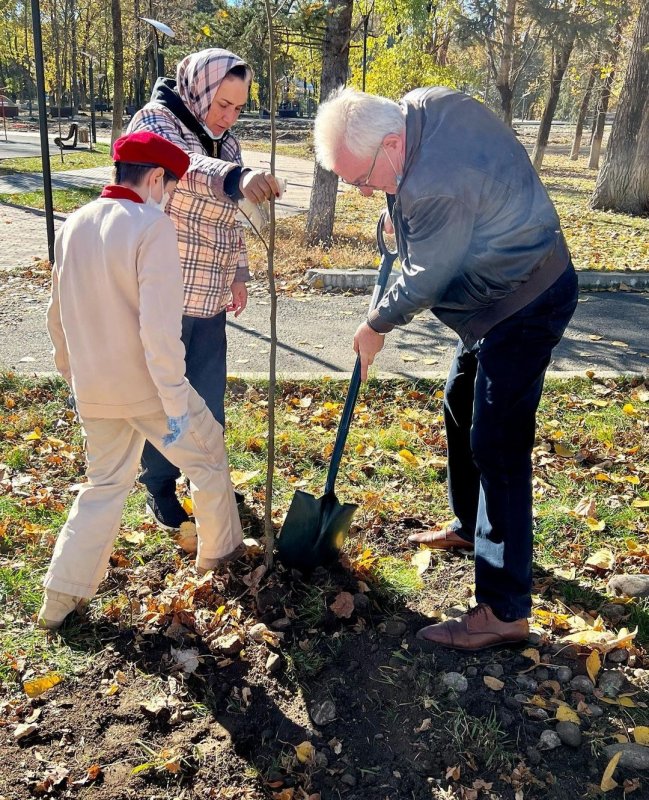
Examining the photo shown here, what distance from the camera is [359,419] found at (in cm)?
452

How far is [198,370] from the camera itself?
3.29 meters

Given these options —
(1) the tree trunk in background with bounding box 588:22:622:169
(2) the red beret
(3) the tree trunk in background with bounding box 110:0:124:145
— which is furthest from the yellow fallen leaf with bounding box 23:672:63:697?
(1) the tree trunk in background with bounding box 588:22:622:169

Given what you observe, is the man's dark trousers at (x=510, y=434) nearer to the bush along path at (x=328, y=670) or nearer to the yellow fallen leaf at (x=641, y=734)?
the bush along path at (x=328, y=670)

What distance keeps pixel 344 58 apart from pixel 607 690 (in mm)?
8044

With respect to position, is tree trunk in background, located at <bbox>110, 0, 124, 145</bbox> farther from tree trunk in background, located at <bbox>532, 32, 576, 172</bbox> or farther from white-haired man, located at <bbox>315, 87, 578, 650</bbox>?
white-haired man, located at <bbox>315, 87, 578, 650</bbox>

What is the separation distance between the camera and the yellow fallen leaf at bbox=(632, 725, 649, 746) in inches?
86.7

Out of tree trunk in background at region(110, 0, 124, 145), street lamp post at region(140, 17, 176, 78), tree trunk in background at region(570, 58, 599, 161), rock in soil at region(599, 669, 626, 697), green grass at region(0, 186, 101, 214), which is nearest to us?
rock in soil at region(599, 669, 626, 697)

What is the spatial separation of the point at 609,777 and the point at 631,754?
11cm

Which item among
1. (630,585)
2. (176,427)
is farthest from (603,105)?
(176,427)

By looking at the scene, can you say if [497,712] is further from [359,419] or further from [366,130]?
[359,419]

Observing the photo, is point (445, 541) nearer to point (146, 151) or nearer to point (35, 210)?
point (146, 151)

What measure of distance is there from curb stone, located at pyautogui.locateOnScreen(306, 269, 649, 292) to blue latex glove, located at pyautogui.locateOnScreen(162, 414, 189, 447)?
5.23m

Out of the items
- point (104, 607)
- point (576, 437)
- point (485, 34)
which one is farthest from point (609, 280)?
point (485, 34)

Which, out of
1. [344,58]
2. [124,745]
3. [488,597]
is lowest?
[124,745]
